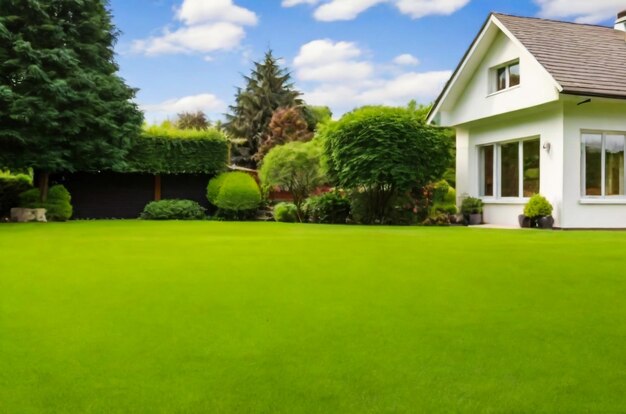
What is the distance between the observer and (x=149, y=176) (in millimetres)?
22953

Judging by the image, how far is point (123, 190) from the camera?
74.7 ft

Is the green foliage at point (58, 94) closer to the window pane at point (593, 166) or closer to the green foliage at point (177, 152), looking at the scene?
the green foliage at point (177, 152)

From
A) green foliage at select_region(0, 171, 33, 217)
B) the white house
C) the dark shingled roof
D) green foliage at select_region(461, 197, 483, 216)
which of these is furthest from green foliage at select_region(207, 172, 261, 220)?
the dark shingled roof

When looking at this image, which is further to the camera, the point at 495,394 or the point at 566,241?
the point at 566,241

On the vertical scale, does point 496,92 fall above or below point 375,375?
above

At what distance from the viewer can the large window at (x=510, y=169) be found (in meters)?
16.2

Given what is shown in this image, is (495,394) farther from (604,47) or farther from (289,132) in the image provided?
(289,132)

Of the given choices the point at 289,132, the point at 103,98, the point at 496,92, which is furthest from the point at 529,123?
the point at 289,132

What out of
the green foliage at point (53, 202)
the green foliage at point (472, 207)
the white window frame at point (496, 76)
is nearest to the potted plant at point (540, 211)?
the green foliage at point (472, 207)

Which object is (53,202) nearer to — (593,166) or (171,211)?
(171,211)

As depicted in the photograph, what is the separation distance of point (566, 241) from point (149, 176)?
1673 centimetres

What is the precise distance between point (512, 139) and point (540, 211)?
292cm

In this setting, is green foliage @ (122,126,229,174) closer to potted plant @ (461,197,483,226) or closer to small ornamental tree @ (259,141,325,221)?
small ornamental tree @ (259,141,325,221)

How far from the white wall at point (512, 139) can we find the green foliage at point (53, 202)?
42.9 feet
